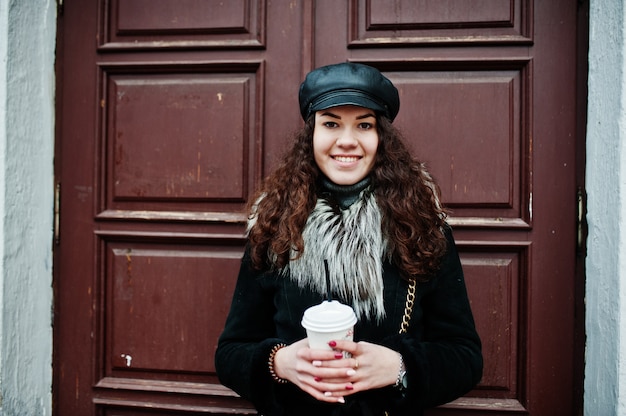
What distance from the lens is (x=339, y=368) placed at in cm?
122

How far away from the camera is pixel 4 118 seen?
1.87 m

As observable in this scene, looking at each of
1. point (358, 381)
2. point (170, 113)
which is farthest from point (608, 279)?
point (170, 113)

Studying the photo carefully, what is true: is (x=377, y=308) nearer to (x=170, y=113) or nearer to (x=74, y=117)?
(x=170, y=113)

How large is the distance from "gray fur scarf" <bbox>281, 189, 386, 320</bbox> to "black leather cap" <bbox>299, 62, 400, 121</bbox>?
0.28m

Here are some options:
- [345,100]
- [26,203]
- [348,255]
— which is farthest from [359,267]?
[26,203]

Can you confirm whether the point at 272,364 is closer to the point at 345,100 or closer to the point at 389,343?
the point at 389,343

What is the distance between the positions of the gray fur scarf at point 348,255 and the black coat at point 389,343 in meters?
0.04

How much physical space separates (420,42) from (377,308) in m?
1.09

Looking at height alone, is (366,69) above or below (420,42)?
below

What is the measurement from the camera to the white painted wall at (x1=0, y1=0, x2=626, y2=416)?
1.64 meters

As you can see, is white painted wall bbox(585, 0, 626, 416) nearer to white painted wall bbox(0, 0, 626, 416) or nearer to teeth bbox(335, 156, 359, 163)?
white painted wall bbox(0, 0, 626, 416)

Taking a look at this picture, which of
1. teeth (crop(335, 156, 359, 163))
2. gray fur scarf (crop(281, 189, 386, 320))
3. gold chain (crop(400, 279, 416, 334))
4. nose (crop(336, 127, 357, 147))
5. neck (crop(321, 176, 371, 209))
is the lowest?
gold chain (crop(400, 279, 416, 334))

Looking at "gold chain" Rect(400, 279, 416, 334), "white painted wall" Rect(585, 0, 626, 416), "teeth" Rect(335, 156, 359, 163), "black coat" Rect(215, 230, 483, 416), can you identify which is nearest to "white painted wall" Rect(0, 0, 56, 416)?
"black coat" Rect(215, 230, 483, 416)

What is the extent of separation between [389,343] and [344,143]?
0.57 meters
